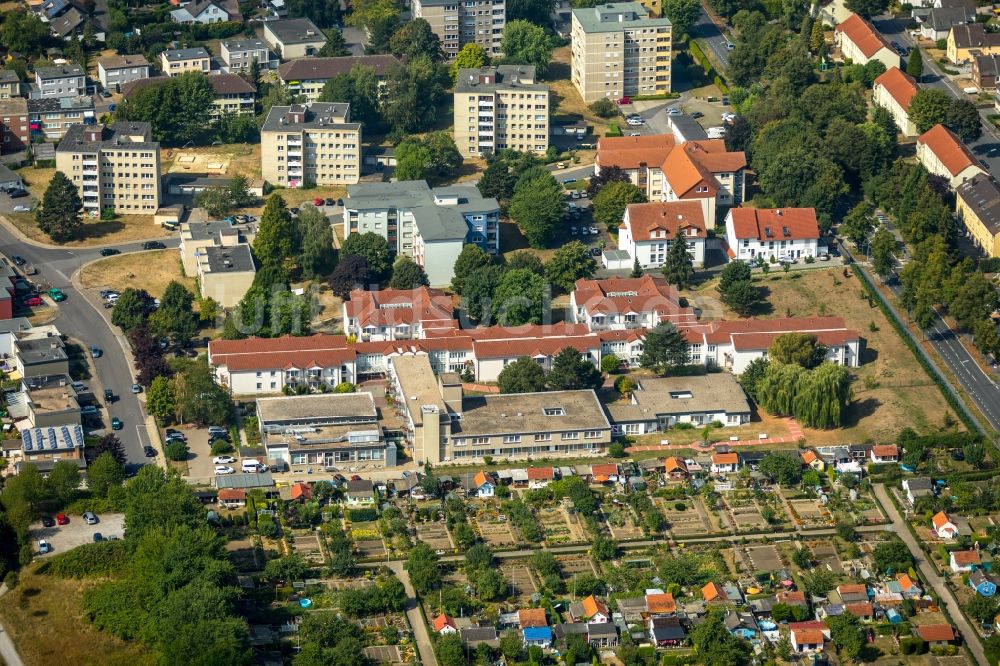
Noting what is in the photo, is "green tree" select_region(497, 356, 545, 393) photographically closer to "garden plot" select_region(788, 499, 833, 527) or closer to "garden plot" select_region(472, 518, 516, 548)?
"garden plot" select_region(472, 518, 516, 548)

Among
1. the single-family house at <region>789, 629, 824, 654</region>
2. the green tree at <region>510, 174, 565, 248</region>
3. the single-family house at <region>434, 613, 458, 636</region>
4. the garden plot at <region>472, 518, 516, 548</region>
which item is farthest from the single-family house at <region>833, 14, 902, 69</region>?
the single-family house at <region>434, 613, 458, 636</region>

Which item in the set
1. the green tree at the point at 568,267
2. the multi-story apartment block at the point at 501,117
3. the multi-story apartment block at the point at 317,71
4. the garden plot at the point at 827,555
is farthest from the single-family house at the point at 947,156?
the garden plot at the point at 827,555

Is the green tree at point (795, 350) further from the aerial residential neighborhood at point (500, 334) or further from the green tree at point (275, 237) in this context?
the green tree at point (275, 237)

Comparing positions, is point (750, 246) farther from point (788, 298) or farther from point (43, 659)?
point (43, 659)

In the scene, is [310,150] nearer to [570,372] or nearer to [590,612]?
[570,372]

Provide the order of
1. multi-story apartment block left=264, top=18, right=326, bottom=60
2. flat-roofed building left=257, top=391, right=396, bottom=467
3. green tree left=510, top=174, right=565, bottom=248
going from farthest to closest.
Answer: multi-story apartment block left=264, top=18, right=326, bottom=60 < green tree left=510, top=174, right=565, bottom=248 < flat-roofed building left=257, top=391, right=396, bottom=467

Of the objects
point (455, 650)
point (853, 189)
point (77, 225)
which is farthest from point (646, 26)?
point (455, 650)
